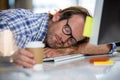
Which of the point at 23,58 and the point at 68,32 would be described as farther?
the point at 68,32

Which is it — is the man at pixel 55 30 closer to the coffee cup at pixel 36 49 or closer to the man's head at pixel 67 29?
the man's head at pixel 67 29

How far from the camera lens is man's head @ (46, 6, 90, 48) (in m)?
1.12

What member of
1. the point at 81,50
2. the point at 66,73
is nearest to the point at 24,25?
the point at 81,50

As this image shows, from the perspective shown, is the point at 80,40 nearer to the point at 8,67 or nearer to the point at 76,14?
the point at 76,14

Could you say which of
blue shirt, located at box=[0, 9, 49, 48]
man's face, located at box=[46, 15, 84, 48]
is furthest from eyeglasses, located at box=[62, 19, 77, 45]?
blue shirt, located at box=[0, 9, 49, 48]

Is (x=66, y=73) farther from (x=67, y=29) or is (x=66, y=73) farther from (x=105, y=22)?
(x=67, y=29)

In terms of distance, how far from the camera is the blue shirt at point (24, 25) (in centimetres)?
113

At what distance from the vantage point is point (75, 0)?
13.0ft

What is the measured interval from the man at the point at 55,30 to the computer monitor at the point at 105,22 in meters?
0.32

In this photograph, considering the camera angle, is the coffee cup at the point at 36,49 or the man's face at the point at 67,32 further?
the man's face at the point at 67,32

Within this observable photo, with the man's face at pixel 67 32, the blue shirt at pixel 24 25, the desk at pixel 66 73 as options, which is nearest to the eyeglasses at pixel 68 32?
the man's face at pixel 67 32

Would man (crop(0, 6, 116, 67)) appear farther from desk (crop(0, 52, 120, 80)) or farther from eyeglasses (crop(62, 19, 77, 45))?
desk (crop(0, 52, 120, 80))

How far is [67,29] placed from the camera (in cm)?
112

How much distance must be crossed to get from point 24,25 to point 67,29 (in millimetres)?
209
